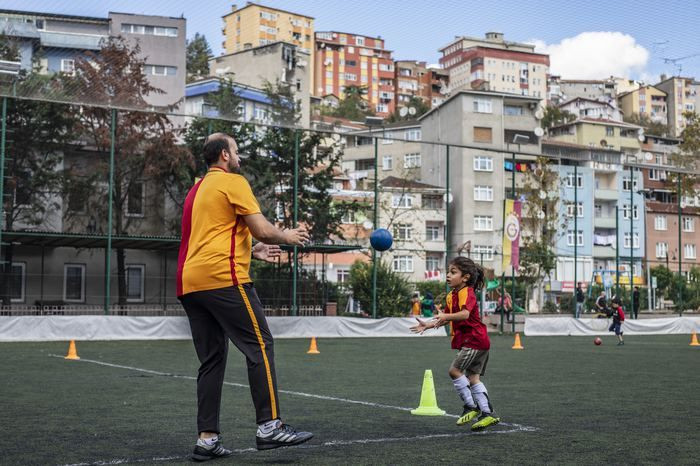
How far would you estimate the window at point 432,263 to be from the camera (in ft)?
245

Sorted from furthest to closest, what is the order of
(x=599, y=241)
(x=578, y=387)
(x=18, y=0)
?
(x=599, y=241), (x=18, y=0), (x=578, y=387)

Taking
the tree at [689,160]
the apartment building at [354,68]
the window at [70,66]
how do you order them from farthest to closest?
1. the apartment building at [354,68]
2. the tree at [689,160]
3. the window at [70,66]

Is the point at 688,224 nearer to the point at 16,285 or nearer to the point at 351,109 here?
the point at 351,109

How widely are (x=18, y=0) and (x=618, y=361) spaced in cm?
2260

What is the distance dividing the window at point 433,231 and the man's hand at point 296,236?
67287 millimetres

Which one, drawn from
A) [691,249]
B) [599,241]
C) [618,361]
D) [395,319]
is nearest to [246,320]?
[618,361]

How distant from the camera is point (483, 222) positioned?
7525 cm

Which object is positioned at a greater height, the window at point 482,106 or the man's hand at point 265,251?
the window at point 482,106

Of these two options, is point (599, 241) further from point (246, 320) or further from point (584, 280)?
point (246, 320)

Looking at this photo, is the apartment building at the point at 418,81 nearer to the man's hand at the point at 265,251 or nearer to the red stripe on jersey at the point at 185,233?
the man's hand at the point at 265,251

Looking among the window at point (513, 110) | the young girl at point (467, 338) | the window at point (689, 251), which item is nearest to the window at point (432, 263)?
the window at point (513, 110)

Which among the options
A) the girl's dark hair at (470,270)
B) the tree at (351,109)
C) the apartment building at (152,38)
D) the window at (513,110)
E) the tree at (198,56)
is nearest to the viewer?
the girl's dark hair at (470,270)

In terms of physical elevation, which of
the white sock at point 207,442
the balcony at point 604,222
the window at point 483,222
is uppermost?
the balcony at point 604,222

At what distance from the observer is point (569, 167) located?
79.6 metres
